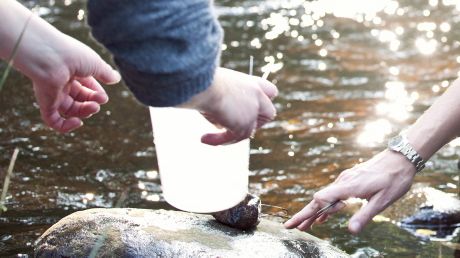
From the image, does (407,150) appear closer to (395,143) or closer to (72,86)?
(395,143)

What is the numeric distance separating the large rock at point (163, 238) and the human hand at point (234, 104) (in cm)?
145

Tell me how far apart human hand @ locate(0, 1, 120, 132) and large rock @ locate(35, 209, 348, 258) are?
3.47 ft

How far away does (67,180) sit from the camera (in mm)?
5434

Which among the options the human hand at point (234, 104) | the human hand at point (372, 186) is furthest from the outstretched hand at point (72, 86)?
the human hand at point (372, 186)

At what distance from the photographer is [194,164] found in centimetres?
298

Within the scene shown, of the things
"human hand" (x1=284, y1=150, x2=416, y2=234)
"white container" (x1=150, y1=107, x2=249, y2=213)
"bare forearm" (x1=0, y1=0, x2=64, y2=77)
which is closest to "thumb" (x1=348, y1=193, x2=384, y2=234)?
"human hand" (x1=284, y1=150, x2=416, y2=234)

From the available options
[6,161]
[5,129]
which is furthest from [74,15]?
[6,161]

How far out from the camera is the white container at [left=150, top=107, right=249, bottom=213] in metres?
2.88

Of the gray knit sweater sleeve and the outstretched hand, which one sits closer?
the gray knit sweater sleeve

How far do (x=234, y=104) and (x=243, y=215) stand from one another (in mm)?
1822

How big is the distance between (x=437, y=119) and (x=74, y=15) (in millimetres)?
6575

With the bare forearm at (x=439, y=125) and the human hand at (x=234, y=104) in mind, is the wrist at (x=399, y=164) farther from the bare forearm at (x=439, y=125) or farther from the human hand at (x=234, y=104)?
the human hand at (x=234, y=104)

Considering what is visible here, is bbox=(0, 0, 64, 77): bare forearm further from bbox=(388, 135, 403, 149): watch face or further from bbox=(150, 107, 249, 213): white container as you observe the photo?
bbox=(388, 135, 403, 149): watch face

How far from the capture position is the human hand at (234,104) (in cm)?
217
